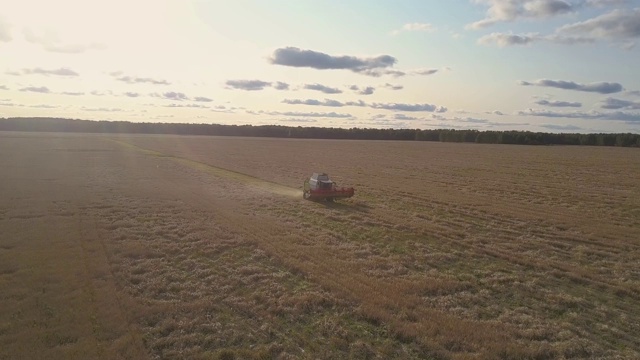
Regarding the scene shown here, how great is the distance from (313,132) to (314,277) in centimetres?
13560

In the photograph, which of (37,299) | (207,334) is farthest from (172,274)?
(207,334)

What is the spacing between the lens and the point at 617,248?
16.2 m

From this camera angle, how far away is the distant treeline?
11681cm

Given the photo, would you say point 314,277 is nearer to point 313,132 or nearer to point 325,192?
point 325,192

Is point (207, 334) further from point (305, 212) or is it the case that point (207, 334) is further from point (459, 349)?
point (305, 212)

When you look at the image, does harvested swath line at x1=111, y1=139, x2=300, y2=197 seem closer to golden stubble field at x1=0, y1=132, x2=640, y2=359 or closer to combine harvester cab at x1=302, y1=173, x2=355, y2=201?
combine harvester cab at x1=302, y1=173, x2=355, y2=201

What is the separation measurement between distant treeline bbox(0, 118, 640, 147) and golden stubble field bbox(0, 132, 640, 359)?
9884 cm

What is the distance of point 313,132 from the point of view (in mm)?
147000

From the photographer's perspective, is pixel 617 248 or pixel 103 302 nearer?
pixel 103 302

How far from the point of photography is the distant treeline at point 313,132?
117 meters

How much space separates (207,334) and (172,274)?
12.3ft

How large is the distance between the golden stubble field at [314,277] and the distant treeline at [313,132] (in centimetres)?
9884

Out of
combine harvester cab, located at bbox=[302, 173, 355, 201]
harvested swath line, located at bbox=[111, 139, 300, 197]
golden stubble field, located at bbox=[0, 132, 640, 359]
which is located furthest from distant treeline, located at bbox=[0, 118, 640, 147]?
combine harvester cab, located at bbox=[302, 173, 355, 201]

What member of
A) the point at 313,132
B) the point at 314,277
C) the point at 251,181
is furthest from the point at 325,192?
the point at 313,132
